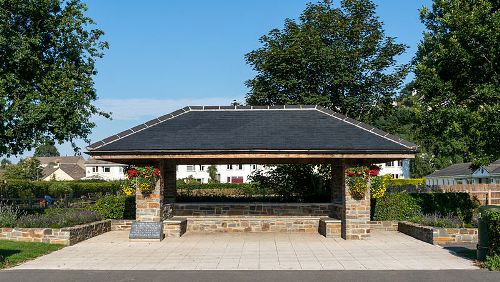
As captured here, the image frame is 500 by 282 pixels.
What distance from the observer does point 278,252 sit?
44.5 ft

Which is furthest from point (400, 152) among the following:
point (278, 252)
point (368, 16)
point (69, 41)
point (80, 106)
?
point (368, 16)

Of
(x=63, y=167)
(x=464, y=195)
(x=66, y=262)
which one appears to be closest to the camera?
(x=66, y=262)

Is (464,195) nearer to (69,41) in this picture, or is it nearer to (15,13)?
(69,41)

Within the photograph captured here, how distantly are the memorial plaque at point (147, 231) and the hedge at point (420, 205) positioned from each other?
817cm

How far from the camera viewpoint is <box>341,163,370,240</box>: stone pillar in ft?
53.6

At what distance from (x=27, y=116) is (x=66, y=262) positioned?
27.9 feet

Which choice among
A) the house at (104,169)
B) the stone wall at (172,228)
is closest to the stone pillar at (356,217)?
the stone wall at (172,228)

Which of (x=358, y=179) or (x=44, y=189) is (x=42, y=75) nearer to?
(x=358, y=179)

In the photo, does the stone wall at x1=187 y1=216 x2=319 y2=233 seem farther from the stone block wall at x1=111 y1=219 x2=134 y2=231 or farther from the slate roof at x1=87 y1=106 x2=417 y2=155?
the slate roof at x1=87 y1=106 x2=417 y2=155

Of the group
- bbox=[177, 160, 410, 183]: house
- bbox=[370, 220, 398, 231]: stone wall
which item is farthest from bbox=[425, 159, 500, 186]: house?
bbox=[370, 220, 398, 231]: stone wall

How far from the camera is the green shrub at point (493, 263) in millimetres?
10523

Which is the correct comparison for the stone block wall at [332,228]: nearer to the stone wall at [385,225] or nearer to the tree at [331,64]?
the stone wall at [385,225]

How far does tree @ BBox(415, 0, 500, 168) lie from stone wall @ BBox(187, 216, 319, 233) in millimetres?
→ 5260
